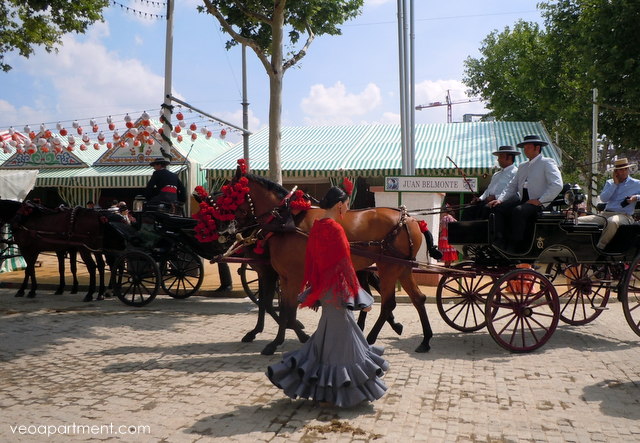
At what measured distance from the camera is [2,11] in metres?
13.5

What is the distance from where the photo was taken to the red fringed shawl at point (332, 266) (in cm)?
458

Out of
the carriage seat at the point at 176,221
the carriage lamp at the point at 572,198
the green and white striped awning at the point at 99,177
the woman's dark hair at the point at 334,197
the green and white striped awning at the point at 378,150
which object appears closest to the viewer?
the woman's dark hair at the point at 334,197

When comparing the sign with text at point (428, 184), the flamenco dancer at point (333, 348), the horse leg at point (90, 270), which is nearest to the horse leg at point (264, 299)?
the flamenco dancer at point (333, 348)

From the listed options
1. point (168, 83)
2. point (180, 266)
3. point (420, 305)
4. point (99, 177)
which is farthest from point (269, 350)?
point (99, 177)

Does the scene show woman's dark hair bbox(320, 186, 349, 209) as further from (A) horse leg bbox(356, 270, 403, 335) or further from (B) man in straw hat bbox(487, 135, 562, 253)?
(B) man in straw hat bbox(487, 135, 562, 253)

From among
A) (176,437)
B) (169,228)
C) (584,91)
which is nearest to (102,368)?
(176,437)

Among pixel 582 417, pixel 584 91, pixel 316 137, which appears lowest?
pixel 582 417

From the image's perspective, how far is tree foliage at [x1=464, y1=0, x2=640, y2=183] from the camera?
14.8m

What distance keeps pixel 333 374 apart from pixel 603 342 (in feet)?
13.9

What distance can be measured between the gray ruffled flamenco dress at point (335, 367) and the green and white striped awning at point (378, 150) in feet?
43.5

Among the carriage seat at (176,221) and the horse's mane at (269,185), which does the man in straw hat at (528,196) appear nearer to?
the horse's mane at (269,185)

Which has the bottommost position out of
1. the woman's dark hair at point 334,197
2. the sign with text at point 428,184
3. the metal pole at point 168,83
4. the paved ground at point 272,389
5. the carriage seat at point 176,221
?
the paved ground at point 272,389

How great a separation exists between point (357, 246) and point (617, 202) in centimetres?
355

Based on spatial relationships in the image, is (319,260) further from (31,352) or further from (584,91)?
(584,91)
